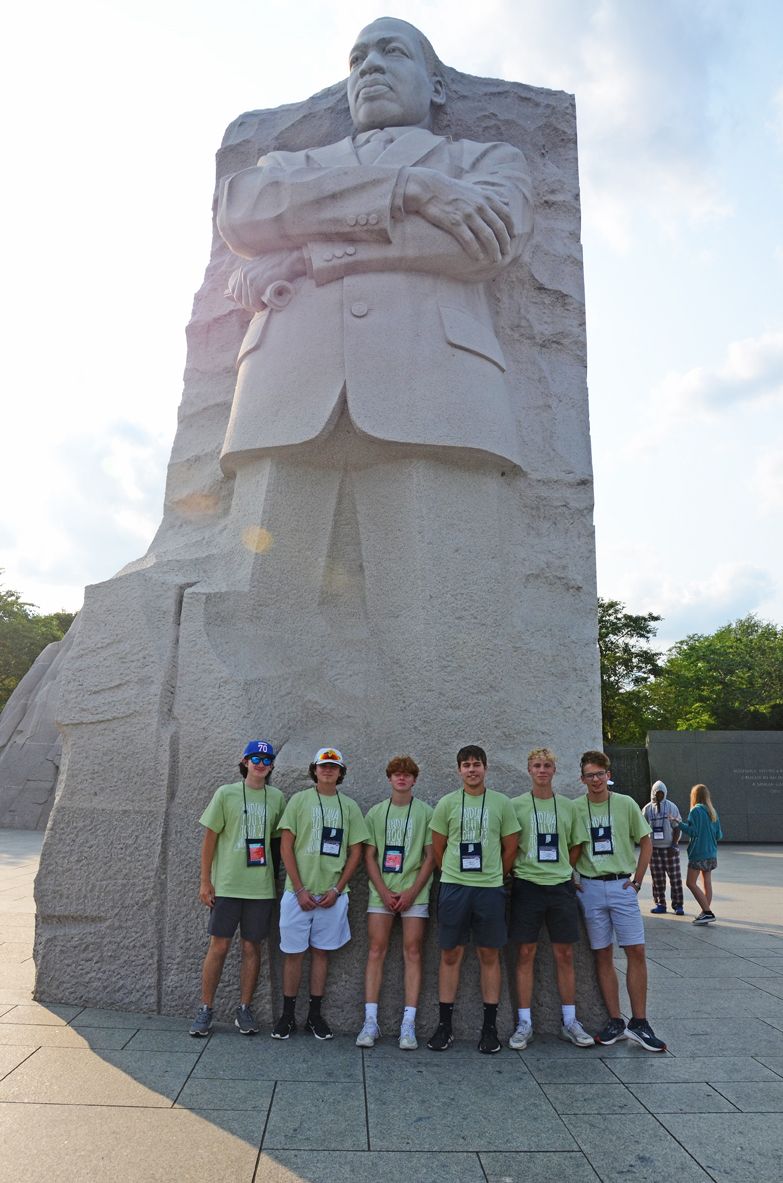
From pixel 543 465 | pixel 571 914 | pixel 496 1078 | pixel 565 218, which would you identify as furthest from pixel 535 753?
pixel 565 218

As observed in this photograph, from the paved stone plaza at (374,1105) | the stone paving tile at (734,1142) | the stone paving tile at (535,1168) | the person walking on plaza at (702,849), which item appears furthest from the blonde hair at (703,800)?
the stone paving tile at (535,1168)

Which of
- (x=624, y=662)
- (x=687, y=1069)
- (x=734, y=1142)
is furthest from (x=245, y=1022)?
(x=624, y=662)

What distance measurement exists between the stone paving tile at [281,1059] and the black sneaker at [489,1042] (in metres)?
0.38

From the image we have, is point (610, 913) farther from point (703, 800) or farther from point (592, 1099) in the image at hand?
point (703, 800)

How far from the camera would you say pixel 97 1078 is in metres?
3.31

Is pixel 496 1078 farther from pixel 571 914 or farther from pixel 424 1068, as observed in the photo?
pixel 571 914

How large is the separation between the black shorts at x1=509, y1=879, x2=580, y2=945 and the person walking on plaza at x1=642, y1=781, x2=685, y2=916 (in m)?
4.31

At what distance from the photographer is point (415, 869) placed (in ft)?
13.4

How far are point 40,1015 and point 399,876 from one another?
6.01 ft

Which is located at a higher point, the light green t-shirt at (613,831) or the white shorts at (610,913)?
the light green t-shirt at (613,831)

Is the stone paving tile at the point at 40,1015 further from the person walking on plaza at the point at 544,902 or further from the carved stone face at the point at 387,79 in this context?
the carved stone face at the point at 387,79

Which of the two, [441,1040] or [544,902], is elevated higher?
[544,902]

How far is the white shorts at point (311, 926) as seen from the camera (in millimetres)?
3988

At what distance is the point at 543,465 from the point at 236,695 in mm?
2336
